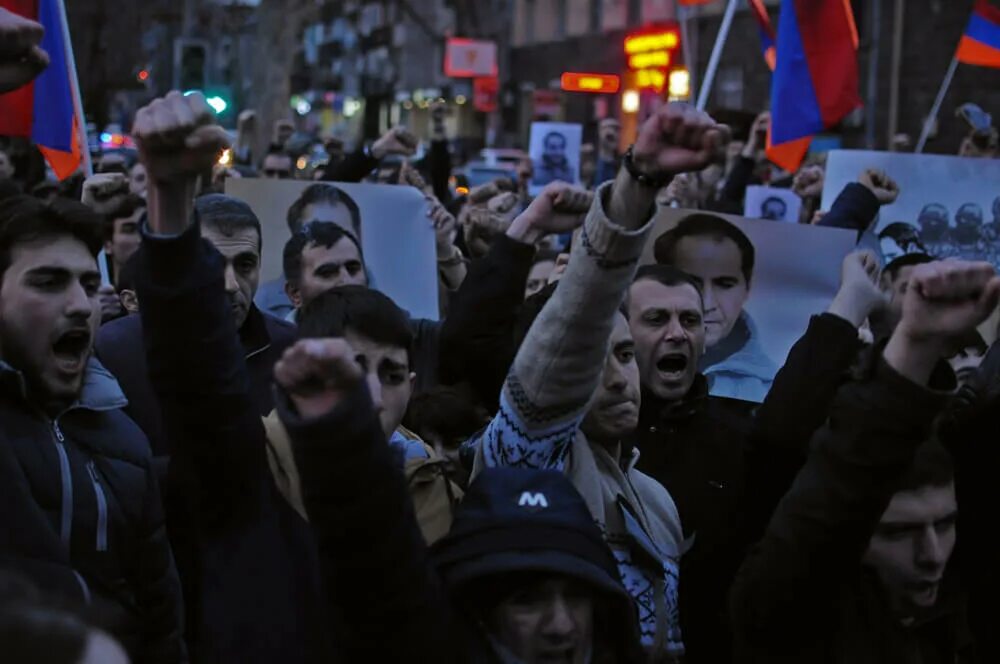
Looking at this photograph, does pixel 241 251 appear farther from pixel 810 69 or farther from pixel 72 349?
pixel 810 69

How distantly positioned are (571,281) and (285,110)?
2969cm

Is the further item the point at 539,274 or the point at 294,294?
the point at 539,274

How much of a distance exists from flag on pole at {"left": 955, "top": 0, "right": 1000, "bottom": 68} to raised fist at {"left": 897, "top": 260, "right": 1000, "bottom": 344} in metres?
7.70

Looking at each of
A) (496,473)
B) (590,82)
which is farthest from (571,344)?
(590,82)

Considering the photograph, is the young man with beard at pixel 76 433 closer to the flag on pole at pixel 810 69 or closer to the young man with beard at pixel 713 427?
the young man with beard at pixel 713 427


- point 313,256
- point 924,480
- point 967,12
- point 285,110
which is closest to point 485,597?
point 924,480

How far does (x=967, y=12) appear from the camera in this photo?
2739cm

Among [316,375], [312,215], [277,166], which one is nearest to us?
[316,375]

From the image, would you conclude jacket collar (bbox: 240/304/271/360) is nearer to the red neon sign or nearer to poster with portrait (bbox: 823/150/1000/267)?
A: poster with portrait (bbox: 823/150/1000/267)

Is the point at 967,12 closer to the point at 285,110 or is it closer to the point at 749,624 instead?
the point at 285,110

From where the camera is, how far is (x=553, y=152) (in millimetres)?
13492

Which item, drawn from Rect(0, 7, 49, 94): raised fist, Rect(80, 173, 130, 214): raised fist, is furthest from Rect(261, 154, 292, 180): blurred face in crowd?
Rect(0, 7, 49, 94): raised fist

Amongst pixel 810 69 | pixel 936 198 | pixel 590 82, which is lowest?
pixel 590 82

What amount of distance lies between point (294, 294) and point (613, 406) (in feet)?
8.40
